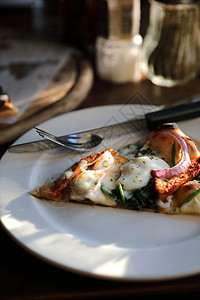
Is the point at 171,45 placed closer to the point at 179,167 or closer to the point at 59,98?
the point at 59,98

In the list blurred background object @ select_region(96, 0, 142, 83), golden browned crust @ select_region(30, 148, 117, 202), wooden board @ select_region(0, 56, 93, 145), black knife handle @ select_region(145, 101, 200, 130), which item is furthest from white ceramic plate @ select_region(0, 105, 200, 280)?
blurred background object @ select_region(96, 0, 142, 83)

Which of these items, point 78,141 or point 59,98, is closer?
point 78,141

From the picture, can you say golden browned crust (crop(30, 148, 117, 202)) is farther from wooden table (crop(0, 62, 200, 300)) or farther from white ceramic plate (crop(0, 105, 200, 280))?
wooden table (crop(0, 62, 200, 300))

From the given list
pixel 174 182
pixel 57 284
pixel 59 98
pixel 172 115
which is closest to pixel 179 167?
pixel 174 182


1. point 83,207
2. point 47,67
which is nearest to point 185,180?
point 83,207

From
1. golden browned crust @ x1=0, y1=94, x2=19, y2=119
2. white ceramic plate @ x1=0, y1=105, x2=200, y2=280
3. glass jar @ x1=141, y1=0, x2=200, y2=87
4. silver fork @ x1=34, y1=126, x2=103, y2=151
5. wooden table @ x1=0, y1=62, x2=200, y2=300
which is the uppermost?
glass jar @ x1=141, y1=0, x2=200, y2=87
